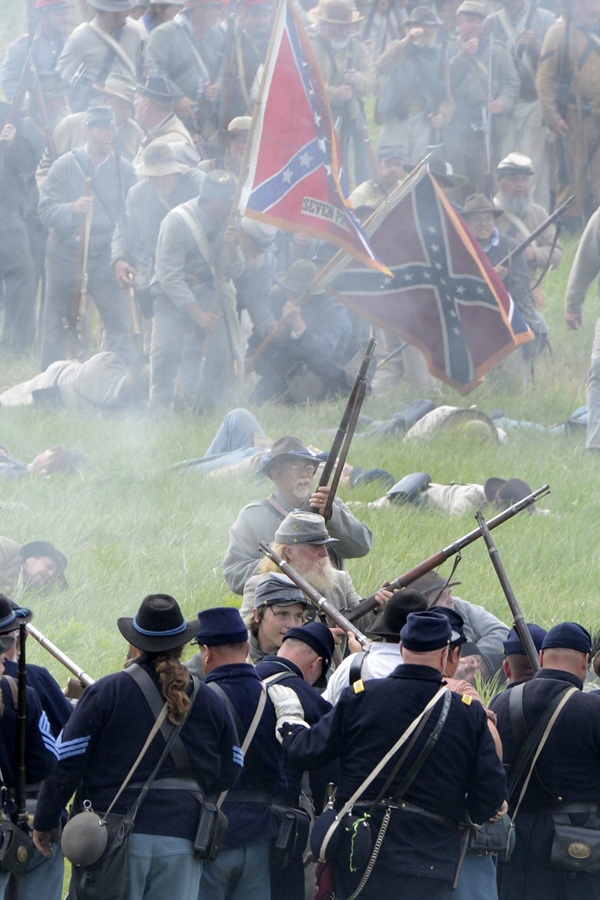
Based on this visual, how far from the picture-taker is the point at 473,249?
1289 cm

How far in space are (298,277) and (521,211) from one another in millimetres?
3134

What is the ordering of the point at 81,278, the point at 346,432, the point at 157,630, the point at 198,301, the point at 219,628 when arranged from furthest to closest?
the point at 81,278, the point at 198,301, the point at 346,432, the point at 219,628, the point at 157,630

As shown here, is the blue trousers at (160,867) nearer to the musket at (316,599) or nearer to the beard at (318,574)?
the musket at (316,599)

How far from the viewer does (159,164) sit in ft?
47.7

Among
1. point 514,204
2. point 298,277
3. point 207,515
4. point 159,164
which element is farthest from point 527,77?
point 207,515

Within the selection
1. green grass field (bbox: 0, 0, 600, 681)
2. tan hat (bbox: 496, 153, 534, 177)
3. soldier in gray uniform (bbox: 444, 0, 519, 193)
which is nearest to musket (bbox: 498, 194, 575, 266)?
tan hat (bbox: 496, 153, 534, 177)

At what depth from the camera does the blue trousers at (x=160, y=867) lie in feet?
18.6

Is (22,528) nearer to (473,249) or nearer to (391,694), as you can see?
(473,249)

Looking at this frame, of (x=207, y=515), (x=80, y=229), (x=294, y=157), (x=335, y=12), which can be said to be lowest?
(x=207, y=515)

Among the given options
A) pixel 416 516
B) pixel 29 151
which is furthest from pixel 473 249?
pixel 29 151

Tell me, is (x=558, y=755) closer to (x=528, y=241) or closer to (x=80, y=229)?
(x=528, y=241)

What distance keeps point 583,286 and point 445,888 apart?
8821mm

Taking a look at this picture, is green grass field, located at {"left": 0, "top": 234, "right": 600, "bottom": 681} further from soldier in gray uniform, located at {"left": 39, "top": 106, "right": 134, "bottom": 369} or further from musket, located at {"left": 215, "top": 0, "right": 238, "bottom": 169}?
musket, located at {"left": 215, "top": 0, "right": 238, "bottom": 169}

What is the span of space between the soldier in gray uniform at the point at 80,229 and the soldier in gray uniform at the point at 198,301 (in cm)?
117
